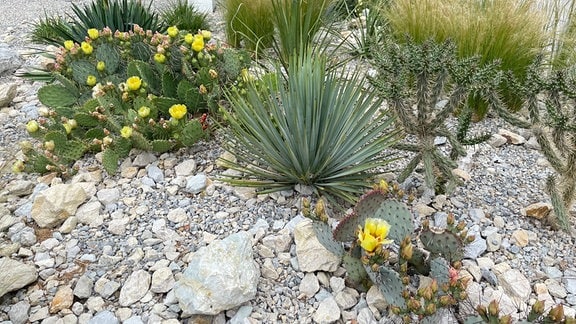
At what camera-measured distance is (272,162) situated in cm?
239

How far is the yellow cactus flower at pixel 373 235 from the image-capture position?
1.68 meters

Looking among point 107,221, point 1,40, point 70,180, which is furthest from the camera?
point 1,40

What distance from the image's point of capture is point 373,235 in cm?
172

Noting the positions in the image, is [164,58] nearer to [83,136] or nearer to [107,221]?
[83,136]

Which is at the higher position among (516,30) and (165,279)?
(516,30)

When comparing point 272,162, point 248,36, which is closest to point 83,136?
point 272,162

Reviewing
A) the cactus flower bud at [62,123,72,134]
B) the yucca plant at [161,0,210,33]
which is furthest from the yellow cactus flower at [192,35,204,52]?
the yucca plant at [161,0,210,33]

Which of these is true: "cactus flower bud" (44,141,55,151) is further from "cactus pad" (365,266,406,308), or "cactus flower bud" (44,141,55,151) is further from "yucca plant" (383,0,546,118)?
"yucca plant" (383,0,546,118)

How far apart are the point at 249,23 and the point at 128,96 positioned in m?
1.72

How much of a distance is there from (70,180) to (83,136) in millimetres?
374

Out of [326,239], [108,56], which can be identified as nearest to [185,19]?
[108,56]

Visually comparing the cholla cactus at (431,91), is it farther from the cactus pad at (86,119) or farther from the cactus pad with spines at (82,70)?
the cactus pad with spines at (82,70)

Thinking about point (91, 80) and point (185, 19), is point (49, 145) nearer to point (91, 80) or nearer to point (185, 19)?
point (91, 80)

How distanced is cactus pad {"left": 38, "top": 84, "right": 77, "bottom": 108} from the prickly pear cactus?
82.6 inches
